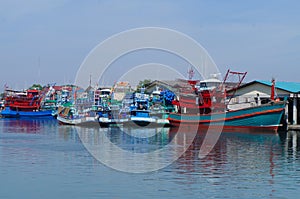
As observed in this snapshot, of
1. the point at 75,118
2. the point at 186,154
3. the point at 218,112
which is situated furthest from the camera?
the point at 75,118

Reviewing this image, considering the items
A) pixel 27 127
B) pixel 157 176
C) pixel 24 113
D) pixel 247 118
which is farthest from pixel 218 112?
pixel 24 113

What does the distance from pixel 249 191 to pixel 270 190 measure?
66 centimetres

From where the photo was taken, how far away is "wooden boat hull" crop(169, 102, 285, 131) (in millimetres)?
35500

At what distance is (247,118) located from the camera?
37.3 m

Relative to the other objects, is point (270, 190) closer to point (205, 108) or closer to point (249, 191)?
point (249, 191)

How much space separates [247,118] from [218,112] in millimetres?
3337

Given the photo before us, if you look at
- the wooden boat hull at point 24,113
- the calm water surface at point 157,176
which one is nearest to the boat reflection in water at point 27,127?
the wooden boat hull at point 24,113

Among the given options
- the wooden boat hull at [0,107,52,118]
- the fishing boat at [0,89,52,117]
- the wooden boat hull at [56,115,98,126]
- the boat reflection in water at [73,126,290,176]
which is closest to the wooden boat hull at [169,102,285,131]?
the boat reflection in water at [73,126,290,176]

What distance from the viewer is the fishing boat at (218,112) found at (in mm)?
36000

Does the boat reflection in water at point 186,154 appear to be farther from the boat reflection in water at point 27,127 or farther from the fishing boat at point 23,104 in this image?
the fishing boat at point 23,104

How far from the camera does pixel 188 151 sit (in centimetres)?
2447

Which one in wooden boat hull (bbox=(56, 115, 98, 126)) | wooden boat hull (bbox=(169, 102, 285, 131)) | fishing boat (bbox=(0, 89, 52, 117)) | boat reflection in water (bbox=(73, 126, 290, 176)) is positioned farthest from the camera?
fishing boat (bbox=(0, 89, 52, 117))

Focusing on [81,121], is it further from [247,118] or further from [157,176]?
[157,176]

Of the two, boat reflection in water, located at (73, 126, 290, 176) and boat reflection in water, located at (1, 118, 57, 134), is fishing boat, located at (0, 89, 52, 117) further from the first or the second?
boat reflection in water, located at (73, 126, 290, 176)
